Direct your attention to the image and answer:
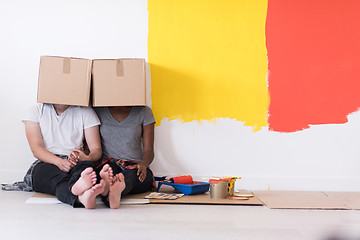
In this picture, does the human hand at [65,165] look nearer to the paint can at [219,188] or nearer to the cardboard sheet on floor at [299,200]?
the paint can at [219,188]

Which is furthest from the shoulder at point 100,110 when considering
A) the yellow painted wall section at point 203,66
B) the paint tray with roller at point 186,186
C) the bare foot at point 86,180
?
the bare foot at point 86,180

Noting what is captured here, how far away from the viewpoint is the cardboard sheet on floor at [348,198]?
2205 millimetres

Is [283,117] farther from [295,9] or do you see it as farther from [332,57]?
[295,9]

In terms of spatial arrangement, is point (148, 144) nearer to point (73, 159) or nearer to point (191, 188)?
point (191, 188)

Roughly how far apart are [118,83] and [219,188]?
84 centimetres

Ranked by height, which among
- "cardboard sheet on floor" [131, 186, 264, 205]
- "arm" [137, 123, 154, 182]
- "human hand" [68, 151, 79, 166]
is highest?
"arm" [137, 123, 154, 182]

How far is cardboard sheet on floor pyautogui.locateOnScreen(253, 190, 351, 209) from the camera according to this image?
2.13 m

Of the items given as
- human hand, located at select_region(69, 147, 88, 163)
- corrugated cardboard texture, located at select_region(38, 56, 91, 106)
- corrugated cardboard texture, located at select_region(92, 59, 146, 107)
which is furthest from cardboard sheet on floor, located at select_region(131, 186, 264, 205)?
corrugated cardboard texture, located at select_region(38, 56, 91, 106)

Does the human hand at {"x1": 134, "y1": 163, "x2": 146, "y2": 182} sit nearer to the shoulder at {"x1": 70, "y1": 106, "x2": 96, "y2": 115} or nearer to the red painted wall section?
the shoulder at {"x1": 70, "y1": 106, "x2": 96, "y2": 115}

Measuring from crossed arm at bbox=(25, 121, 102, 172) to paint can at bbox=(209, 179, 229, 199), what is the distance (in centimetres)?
70

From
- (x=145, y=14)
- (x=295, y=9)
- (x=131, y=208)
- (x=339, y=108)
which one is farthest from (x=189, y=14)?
(x=131, y=208)

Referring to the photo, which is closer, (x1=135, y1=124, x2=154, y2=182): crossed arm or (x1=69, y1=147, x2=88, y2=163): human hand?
(x1=69, y1=147, x2=88, y2=163): human hand

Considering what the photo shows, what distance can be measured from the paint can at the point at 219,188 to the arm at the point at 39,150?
2.52 ft

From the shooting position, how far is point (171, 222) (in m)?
1.70
